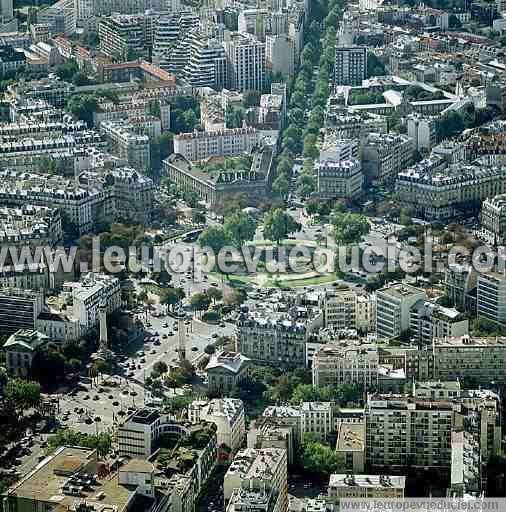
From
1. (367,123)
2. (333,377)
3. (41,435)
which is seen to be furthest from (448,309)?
(367,123)

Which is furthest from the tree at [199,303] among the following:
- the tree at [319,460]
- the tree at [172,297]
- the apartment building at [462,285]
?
the tree at [319,460]

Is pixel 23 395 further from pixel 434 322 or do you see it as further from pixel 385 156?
pixel 385 156

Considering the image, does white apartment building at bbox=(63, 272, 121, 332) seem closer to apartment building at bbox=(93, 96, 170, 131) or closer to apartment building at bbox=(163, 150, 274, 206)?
apartment building at bbox=(163, 150, 274, 206)

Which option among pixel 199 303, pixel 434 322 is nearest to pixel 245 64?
pixel 199 303

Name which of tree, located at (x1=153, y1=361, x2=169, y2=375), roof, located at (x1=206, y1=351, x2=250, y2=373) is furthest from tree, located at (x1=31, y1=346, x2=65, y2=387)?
roof, located at (x1=206, y1=351, x2=250, y2=373)

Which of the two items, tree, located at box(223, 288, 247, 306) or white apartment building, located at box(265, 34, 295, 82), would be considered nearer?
tree, located at box(223, 288, 247, 306)
